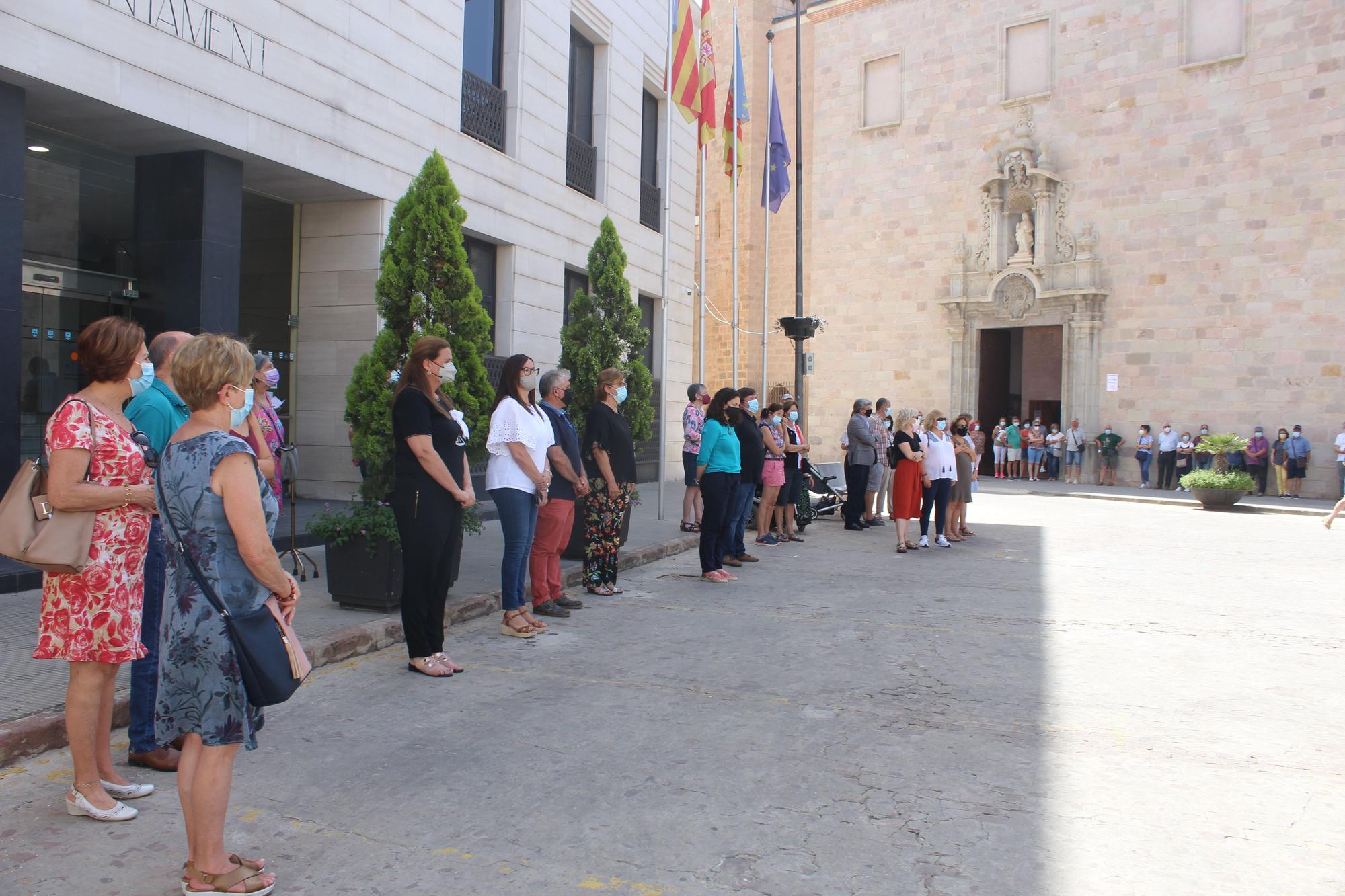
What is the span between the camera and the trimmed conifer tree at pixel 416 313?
7547 mm

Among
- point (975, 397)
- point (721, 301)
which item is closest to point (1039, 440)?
point (975, 397)

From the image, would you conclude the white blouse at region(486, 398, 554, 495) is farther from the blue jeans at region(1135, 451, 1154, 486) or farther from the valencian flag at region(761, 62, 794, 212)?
the blue jeans at region(1135, 451, 1154, 486)

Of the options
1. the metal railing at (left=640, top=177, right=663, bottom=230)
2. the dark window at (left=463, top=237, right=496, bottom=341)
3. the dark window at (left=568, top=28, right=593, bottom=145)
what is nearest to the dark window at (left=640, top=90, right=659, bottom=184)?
the metal railing at (left=640, top=177, right=663, bottom=230)

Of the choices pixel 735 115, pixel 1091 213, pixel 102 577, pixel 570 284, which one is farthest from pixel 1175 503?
pixel 102 577

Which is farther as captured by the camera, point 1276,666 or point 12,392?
point 12,392

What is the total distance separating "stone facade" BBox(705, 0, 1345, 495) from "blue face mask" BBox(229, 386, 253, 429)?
26.3 meters

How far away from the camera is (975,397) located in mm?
29844

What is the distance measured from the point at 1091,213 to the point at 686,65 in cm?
1712

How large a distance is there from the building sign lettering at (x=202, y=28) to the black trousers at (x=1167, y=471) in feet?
78.5

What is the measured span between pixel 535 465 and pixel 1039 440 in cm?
2509

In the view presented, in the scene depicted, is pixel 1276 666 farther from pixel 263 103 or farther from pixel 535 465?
pixel 263 103

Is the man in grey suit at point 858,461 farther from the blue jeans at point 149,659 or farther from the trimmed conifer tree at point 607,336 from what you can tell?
the blue jeans at point 149,659

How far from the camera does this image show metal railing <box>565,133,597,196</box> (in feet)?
53.1

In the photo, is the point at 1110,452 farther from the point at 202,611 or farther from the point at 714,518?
the point at 202,611
